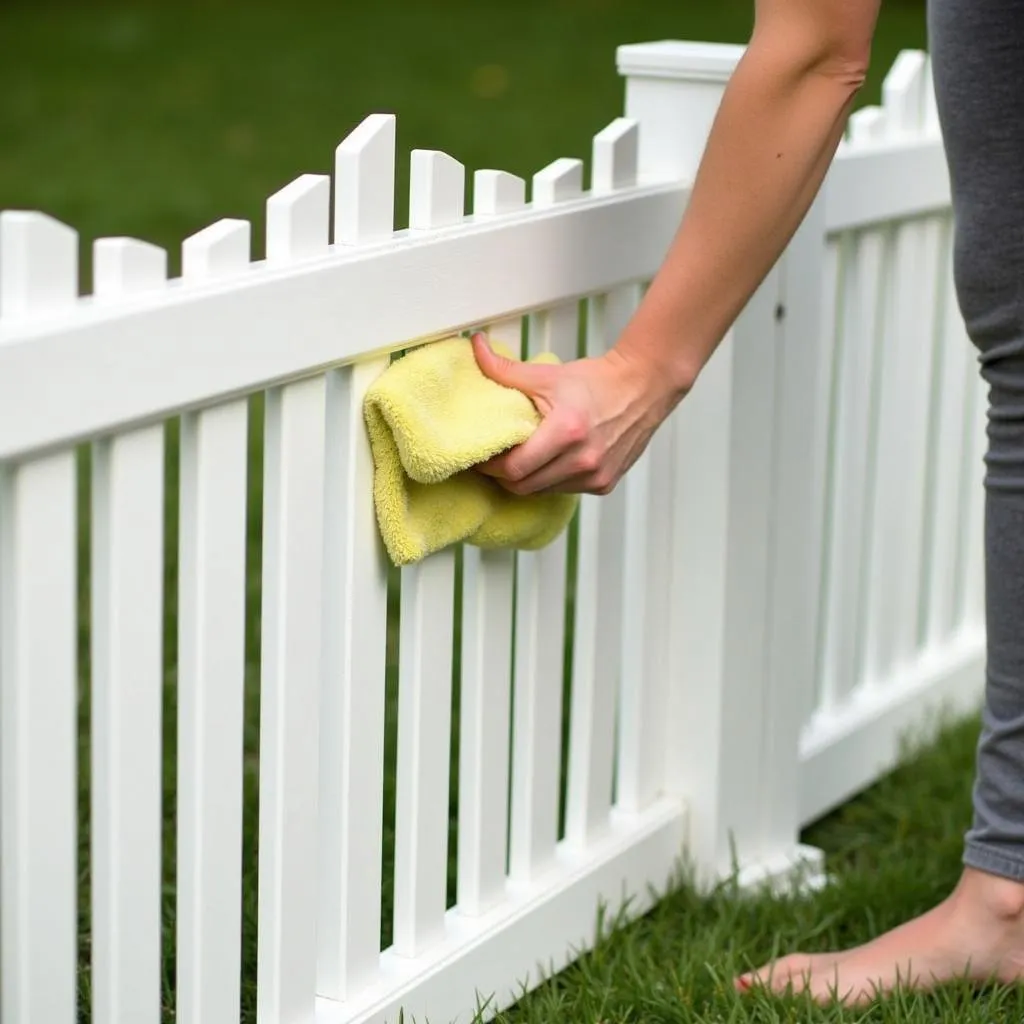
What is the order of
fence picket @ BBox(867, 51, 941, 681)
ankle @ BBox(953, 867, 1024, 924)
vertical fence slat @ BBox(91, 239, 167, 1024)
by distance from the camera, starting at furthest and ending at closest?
1. fence picket @ BBox(867, 51, 941, 681)
2. ankle @ BBox(953, 867, 1024, 924)
3. vertical fence slat @ BBox(91, 239, 167, 1024)

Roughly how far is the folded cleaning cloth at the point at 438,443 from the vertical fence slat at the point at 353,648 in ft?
0.07

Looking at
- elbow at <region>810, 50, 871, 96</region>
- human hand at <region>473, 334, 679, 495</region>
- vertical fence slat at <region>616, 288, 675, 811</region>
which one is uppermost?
elbow at <region>810, 50, 871, 96</region>

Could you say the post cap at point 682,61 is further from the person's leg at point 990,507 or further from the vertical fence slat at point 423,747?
the vertical fence slat at point 423,747

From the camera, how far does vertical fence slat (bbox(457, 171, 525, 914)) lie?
1.78 meters

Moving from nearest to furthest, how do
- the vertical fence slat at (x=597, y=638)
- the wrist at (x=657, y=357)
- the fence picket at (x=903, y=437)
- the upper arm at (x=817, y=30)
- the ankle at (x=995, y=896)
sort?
the upper arm at (x=817, y=30) → the wrist at (x=657, y=357) → the ankle at (x=995, y=896) → the vertical fence slat at (x=597, y=638) → the fence picket at (x=903, y=437)

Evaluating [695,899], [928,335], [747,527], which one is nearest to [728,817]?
[695,899]

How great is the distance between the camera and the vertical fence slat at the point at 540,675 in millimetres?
1831

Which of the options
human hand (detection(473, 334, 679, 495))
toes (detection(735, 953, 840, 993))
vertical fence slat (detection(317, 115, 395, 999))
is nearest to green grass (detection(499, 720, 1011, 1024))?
toes (detection(735, 953, 840, 993))

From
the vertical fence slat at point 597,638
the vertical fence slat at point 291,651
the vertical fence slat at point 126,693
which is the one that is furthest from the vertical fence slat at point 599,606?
the vertical fence slat at point 126,693

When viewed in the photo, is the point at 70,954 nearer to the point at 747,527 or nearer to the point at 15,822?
the point at 15,822

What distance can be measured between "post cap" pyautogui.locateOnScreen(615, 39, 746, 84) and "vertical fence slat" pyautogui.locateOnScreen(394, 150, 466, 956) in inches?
17.2

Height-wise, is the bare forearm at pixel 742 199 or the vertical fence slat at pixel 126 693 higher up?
the bare forearm at pixel 742 199

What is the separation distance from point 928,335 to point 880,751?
23.5 inches

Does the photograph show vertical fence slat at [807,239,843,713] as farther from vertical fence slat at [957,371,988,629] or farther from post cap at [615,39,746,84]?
post cap at [615,39,746,84]
